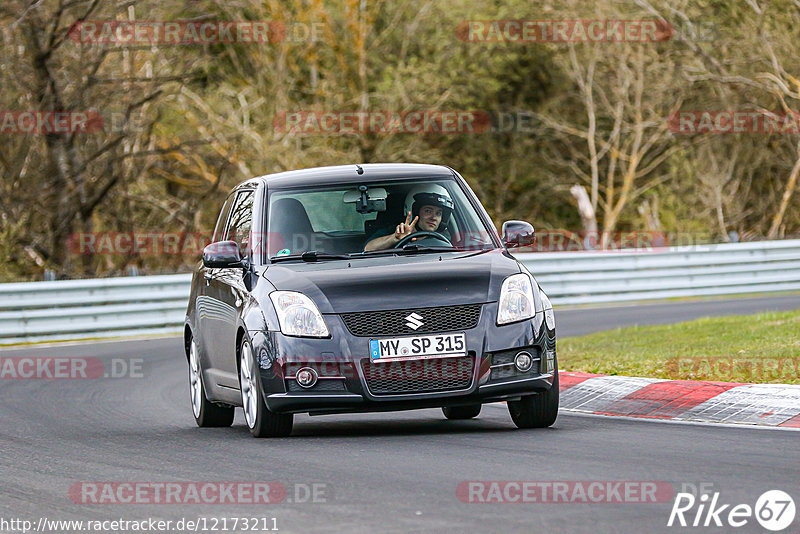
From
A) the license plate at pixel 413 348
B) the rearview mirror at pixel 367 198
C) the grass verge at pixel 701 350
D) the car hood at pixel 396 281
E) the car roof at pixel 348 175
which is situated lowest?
the grass verge at pixel 701 350

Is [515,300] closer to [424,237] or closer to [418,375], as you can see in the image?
[418,375]

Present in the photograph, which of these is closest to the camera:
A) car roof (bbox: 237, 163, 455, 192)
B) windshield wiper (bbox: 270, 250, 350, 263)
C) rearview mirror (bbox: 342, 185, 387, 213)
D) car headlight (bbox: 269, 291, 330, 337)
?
car headlight (bbox: 269, 291, 330, 337)

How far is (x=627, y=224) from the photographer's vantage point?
44.6 meters

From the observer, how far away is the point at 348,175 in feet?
34.8

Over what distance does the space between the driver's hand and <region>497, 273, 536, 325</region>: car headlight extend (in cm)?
108

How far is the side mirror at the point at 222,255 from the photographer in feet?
33.7

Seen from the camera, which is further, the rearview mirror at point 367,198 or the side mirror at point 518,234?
the rearview mirror at point 367,198

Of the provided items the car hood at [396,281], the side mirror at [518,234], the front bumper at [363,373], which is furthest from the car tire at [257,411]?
the side mirror at [518,234]

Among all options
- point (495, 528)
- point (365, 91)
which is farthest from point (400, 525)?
point (365, 91)

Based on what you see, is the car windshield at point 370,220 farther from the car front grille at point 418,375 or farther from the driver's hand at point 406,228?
the car front grille at point 418,375

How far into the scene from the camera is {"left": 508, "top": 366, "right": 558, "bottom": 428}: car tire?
9.63 m

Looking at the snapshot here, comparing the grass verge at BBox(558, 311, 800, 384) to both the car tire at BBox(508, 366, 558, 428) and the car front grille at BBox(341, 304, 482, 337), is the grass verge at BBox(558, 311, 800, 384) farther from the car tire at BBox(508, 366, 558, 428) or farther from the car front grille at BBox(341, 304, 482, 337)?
the car front grille at BBox(341, 304, 482, 337)

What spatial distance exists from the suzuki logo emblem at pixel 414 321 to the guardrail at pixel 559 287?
13508 millimetres

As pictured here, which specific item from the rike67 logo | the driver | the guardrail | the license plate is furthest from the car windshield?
the guardrail
